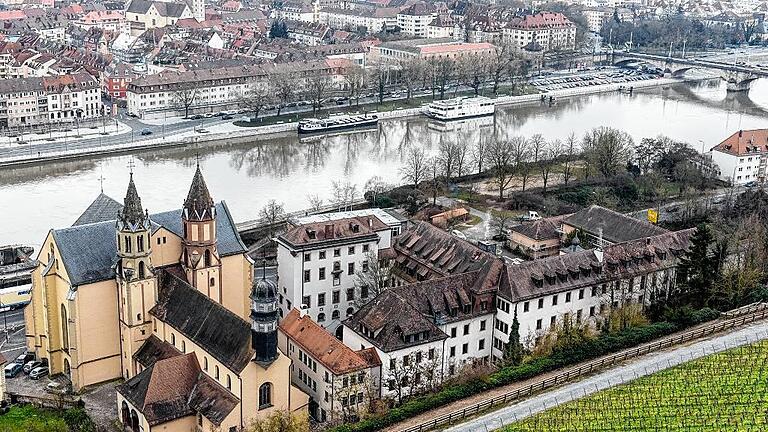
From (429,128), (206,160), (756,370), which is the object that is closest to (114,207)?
(756,370)

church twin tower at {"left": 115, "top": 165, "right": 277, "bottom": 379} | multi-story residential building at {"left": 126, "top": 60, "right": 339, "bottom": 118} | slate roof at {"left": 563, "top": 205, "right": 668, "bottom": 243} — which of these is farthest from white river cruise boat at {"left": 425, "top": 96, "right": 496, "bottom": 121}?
church twin tower at {"left": 115, "top": 165, "right": 277, "bottom": 379}

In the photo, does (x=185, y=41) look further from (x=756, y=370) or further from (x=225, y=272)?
(x=756, y=370)

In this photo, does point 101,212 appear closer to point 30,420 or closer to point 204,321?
point 204,321

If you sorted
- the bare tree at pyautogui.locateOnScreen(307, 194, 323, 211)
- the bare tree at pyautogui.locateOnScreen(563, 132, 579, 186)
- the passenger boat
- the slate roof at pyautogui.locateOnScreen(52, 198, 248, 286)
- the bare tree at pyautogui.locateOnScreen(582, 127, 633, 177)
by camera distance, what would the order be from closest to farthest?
1. the slate roof at pyautogui.locateOnScreen(52, 198, 248, 286)
2. the bare tree at pyautogui.locateOnScreen(307, 194, 323, 211)
3. the bare tree at pyautogui.locateOnScreen(563, 132, 579, 186)
4. the bare tree at pyautogui.locateOnScreen(582, 127, 633, 177)
5. the passenger boat

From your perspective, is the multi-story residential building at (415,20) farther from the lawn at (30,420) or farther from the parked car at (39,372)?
the lawn at (30,420)

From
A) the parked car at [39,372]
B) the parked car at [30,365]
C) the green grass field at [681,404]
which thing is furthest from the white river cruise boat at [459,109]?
the green grass field at [681,404]

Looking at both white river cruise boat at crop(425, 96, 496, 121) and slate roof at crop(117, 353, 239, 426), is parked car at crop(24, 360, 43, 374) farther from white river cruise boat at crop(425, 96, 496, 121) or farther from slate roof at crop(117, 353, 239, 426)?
white river cruise boat at crop(425, 96, 496, 121)
